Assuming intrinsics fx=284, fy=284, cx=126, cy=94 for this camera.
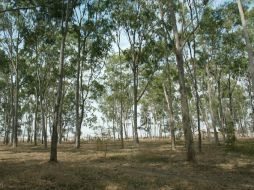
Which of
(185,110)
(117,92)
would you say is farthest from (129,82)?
(185,110)

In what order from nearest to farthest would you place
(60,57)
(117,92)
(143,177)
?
(143,177) < (60,57) < (117,92)

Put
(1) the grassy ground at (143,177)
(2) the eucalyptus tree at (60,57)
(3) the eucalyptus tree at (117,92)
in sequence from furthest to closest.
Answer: (3) the eucalyptus tree at (117,92)
(2) the eucalyptus tree at (60,57)
(1) the grassy ground at (143,177)

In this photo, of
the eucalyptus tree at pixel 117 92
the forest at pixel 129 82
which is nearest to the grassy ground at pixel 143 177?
the forest at pixel 129 82

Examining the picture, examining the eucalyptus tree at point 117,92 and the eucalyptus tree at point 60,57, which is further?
the eucalyptus tree at point 117,92

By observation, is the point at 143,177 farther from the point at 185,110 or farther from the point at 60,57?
the point at 60,57

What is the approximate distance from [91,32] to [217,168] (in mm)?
17289

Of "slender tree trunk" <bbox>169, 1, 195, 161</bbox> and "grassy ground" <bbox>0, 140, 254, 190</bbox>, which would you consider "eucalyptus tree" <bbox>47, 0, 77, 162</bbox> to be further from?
"slender tree trunk" <bbox>169, 1, 195, 161</bbox>

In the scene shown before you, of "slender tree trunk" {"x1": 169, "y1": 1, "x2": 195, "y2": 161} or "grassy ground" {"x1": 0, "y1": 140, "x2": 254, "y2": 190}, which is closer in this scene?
"grassy ground" {"x1": 0, "y1": 140, "x2": 254, "y2": 190}

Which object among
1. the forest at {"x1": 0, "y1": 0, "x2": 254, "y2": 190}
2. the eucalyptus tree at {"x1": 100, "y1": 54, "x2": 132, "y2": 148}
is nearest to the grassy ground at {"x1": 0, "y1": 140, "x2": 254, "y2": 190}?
the forest at {"x1": 0, "y1": 0, "x2": 254, "y2": 190}

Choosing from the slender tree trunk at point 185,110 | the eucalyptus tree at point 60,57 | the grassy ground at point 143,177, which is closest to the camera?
the grassy ground at point 143,177

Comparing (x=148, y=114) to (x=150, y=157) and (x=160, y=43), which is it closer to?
(x=160, y=43)

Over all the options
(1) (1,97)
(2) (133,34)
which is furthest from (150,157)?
(1) (1,97)

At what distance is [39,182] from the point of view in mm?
9641

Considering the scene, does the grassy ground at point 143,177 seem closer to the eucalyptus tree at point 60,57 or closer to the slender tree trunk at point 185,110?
the slender tree trunk at point 185,110
